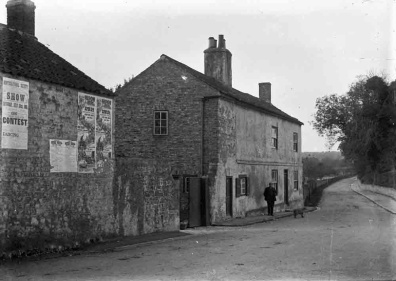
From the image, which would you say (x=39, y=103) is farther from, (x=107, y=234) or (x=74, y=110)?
(x=107, y=234)

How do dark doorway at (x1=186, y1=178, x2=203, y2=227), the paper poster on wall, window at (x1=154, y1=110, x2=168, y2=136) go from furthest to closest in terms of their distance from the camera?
window at (x1=154, y1=110, x2=168, y2=136) → dark doorway at (x1=186, y1=178, x2=203, y2=227) → the paper poster on wall

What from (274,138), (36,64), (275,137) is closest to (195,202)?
(36,64)

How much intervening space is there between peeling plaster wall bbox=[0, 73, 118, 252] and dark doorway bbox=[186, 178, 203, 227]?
563 centimetres

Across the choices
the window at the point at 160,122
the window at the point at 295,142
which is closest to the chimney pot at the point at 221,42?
the window at the point at 160,122

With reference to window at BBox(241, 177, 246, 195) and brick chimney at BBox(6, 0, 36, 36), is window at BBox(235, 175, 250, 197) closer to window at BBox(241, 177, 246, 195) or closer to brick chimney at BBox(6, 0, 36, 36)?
window at BBox(241, 177, 246, 195)

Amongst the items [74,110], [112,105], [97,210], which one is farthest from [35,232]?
[112,105]

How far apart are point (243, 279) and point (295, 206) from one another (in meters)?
26.7

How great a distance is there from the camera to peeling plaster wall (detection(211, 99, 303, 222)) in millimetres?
22469

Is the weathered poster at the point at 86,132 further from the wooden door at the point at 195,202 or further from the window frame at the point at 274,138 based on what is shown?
the window frame at the point at 274,138

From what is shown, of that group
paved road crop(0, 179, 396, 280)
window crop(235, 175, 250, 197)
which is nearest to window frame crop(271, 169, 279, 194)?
window crop(235, 175, 250, 197)

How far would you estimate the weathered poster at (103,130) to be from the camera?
1462cm

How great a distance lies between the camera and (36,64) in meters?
13.5

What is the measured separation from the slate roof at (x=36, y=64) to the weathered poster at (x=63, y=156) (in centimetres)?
158

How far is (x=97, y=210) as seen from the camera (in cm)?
1443
